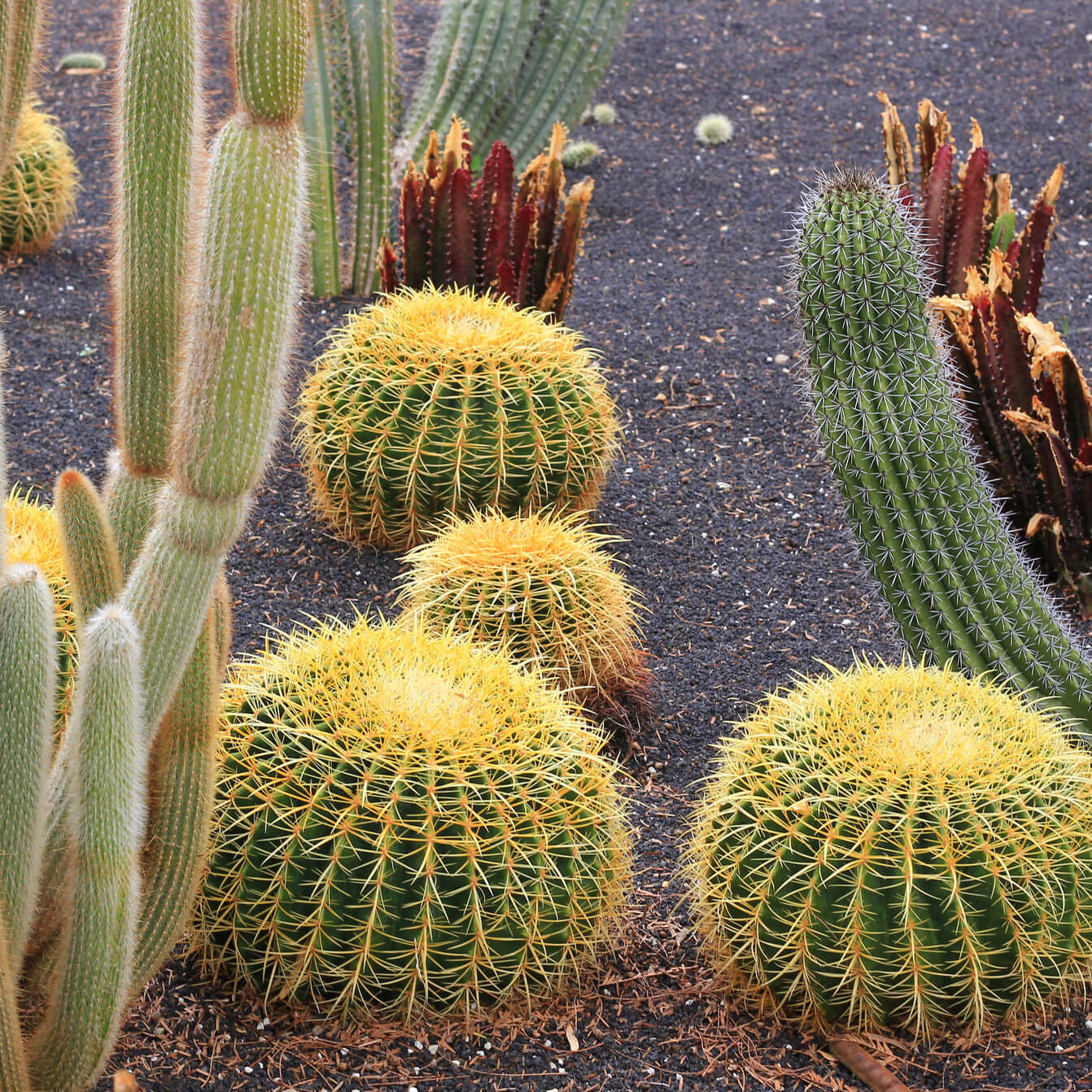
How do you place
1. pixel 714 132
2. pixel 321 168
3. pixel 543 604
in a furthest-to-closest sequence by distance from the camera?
1. pixel 714 132
2. pixel 321 168
3. pixel 543 604

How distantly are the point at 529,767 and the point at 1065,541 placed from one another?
268cm

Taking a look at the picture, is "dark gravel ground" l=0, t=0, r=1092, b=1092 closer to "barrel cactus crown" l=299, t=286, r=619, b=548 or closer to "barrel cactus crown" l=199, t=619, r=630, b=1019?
"barrel cactus crown" l=199, t=619, r=630, b=1019

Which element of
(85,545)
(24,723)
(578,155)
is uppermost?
(578,155)

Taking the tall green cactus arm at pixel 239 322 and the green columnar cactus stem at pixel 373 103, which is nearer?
the tall green cactus arm at pixel 239 322

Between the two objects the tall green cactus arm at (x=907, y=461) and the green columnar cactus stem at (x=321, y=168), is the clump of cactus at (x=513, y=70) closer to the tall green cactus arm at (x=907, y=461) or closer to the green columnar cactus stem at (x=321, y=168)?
the green columnar cactus stem at (x=321, y=168)

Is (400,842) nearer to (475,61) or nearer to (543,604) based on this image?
(543,604)

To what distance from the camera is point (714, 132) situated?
884 cm

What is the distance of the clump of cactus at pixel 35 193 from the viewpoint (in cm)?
656

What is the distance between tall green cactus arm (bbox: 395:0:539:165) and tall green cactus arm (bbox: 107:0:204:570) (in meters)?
5.95

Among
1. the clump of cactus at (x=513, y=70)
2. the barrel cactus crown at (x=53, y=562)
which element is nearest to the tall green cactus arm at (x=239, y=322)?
the barrel cactus crown at (x=53, y=562)

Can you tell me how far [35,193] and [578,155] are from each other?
3.38m

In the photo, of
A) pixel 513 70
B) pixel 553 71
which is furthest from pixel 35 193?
pixel 553 71

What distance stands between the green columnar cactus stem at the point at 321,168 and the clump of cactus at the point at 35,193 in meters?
1.42

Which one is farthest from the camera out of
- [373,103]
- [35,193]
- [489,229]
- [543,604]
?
[35,193]
